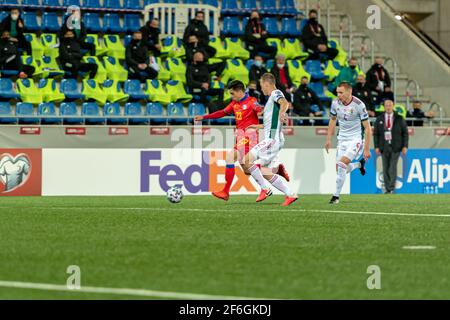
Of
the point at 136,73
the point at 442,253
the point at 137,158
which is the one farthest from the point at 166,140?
the point at 442,253

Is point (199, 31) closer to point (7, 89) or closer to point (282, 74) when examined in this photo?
point (282, 74)

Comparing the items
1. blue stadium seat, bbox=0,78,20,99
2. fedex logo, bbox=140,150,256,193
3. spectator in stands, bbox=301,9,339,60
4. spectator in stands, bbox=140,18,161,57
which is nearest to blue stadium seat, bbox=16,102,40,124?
blue stadium seat, bbox=0,78,20,99

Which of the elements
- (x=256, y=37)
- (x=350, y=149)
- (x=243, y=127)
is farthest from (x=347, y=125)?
(x=256, y=37)

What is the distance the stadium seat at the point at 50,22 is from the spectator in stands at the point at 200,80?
384 cm

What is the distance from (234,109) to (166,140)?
5421 mm

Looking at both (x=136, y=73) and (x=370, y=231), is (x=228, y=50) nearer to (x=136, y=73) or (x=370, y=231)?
(x=136, y=73)

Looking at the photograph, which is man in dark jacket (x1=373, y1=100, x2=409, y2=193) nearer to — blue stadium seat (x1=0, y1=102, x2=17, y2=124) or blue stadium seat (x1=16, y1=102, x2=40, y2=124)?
blue stadium seat (x1=16, y1=102, x2=40, y2=124)

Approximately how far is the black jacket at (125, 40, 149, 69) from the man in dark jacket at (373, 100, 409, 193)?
5.83m

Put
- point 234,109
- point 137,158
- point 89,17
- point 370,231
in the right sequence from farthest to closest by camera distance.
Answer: point 89,17 → point 137,158 → point 234,109 → point 370,231

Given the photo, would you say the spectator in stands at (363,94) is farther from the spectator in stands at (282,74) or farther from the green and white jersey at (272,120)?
the green and white jersey at (272,120)

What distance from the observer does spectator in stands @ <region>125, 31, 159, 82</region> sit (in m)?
27.1

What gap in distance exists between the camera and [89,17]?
29156 millimetres

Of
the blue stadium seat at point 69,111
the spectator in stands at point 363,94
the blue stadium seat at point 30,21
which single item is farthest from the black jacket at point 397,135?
the blue stadium seat at point 30,21

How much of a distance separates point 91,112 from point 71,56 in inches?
60.6
